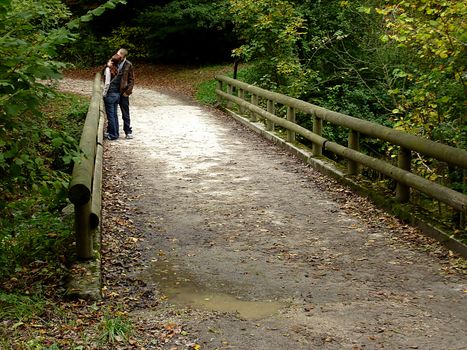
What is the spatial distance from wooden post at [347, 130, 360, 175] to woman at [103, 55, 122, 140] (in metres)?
5.89

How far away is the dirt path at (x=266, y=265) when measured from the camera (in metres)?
5.00

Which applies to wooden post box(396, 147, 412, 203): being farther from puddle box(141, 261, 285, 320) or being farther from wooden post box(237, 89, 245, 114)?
wooden post box(237, 89, 245, 114)

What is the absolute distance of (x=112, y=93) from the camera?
1408 cm

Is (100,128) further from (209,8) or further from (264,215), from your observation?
(209,8)

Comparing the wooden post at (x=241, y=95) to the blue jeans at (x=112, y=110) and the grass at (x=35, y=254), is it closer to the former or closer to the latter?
the blue jeans at (x=112, y=110)

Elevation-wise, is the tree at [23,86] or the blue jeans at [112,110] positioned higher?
the tree at [23,86]

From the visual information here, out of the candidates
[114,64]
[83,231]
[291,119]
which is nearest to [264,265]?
[83,231]

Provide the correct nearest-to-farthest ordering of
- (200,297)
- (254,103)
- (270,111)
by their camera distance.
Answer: (200,297) < (270,111) < (254,103)

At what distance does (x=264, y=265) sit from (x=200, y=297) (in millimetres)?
1020

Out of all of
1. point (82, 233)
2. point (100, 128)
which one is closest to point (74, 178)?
point (82, 233)

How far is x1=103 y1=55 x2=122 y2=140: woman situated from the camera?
13.9 m

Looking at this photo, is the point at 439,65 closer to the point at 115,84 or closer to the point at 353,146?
the point at 353,146

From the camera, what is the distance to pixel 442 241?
699 cm

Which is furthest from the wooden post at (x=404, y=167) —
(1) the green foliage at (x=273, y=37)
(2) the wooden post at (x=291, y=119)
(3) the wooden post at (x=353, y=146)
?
(1) the green foliage at (x=273, y=37)
